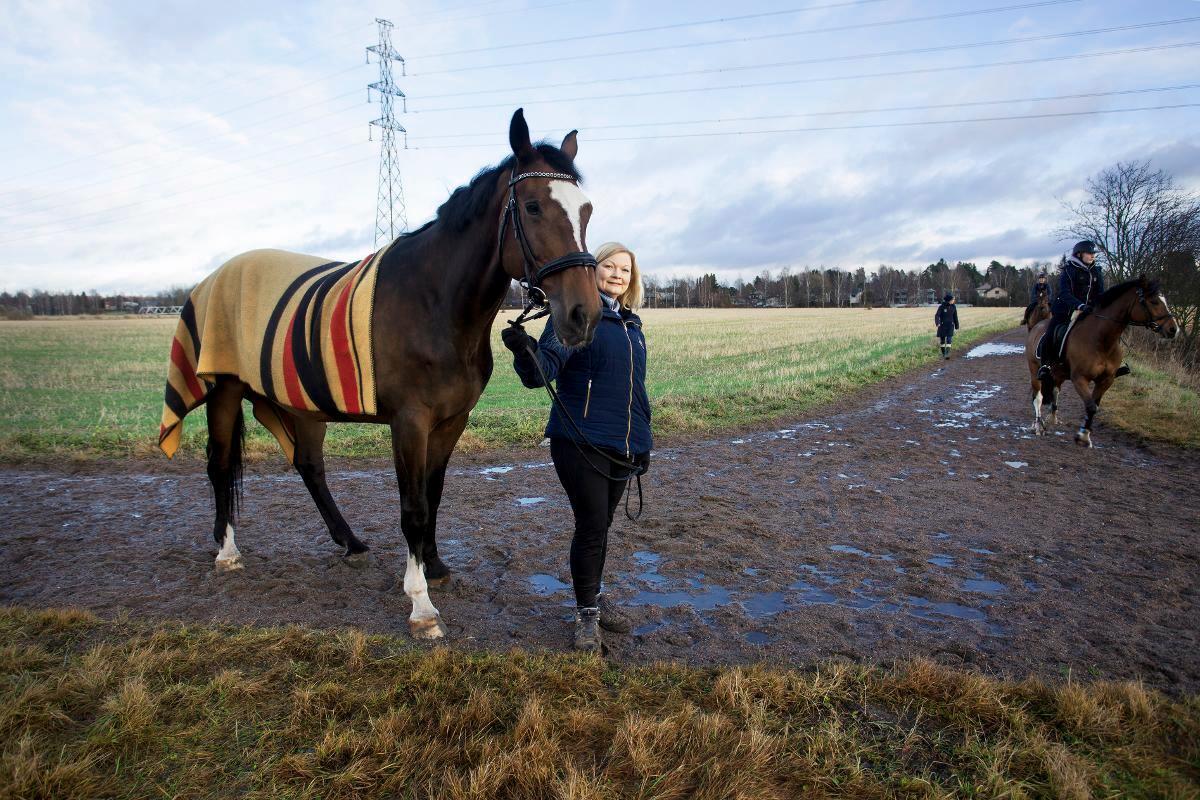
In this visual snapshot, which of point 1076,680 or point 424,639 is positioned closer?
point 1076,680

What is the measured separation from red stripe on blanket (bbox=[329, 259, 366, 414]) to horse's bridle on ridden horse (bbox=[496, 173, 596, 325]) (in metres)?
1.21

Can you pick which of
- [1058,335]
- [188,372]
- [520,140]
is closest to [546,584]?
[520,140]

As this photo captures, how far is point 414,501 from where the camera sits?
3795 mm

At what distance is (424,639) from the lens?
3.57m

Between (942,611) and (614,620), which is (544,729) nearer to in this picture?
(614,620)

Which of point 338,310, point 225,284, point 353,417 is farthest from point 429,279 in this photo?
point 225,284

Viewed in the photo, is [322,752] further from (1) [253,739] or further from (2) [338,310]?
(2) [338,310]

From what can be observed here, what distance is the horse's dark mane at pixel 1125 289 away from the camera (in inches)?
337

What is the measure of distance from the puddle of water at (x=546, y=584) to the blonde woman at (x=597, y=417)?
0.78 m

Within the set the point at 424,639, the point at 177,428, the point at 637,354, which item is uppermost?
the point at 637,354

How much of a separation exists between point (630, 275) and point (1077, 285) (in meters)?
9.12

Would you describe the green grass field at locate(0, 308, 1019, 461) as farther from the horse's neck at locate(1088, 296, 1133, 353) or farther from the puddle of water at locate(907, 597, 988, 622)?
the puddle of water at locate(907, 597, 988, 622)

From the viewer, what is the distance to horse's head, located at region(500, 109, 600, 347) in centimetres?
292

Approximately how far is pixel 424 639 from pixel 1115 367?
10.1 meters
